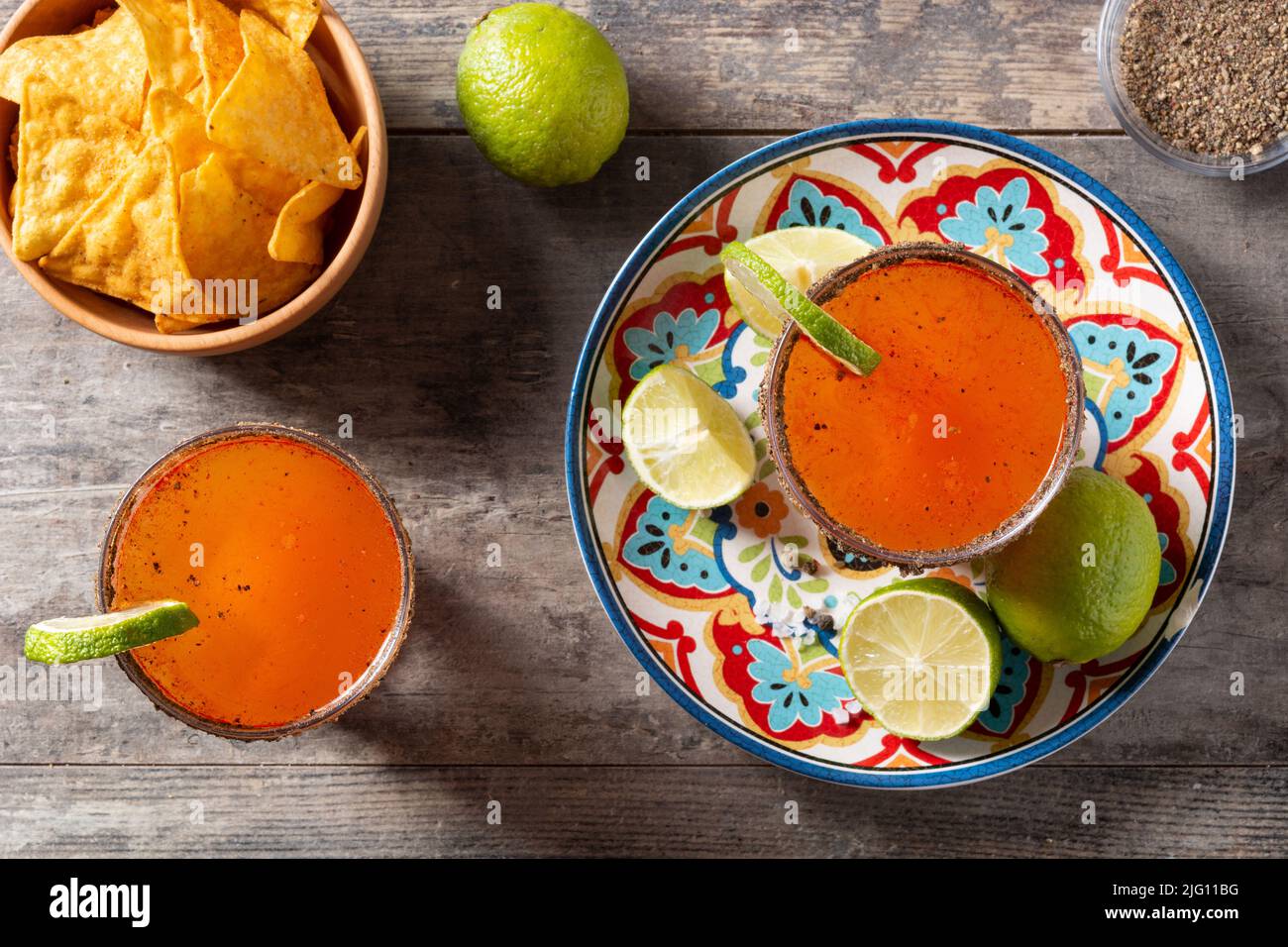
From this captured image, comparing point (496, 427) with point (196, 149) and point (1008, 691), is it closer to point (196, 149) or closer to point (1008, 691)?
point (196, 149)

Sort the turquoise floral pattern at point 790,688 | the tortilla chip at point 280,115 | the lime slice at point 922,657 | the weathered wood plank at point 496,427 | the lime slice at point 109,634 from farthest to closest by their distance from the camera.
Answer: the weathered wood plank at point 496,427 < the turquoise floral pattern at point 790,688 < the lime slice at point 922,657 < the tortilla chip at point 280,115 < the lime slice at point 109,634

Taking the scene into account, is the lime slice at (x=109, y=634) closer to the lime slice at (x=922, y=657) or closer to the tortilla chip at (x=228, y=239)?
the tortilla chip at (x=228, y=239)

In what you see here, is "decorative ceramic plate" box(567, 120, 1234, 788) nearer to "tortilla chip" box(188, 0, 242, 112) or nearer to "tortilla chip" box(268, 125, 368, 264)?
"tortilla chip" box(268, 125, 368, 264)

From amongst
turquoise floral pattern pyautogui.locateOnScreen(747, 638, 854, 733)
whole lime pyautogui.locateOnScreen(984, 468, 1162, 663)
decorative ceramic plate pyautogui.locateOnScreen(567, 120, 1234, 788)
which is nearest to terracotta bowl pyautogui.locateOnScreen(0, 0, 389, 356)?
decorative ceramic plate pyautogui.locateOnScreen(567, 120, 1234, 788)

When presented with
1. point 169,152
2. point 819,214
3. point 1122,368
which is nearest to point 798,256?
point 819,214

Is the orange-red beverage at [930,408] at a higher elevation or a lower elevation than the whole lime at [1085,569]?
higher

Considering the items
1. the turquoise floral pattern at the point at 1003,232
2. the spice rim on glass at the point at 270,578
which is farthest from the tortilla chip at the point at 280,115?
the turquoise floral pattern at the point at 1003,232
